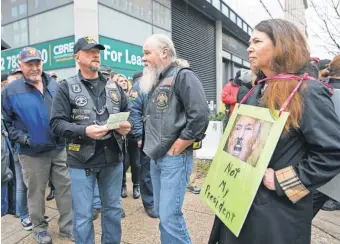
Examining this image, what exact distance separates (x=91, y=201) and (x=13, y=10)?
10753mm

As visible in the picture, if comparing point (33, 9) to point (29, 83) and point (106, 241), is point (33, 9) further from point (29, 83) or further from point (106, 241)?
point (106, 241)

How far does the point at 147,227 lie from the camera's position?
3578 mm

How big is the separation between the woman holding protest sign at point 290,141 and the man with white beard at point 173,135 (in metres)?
0.77

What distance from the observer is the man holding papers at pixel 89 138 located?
2502mm

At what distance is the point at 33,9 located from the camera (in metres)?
10.2

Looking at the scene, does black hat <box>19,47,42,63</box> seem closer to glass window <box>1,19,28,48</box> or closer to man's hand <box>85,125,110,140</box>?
man's hand <box>85,125,110,140</box>

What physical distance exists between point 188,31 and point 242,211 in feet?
47.5

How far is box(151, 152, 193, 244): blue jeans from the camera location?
2.28 m

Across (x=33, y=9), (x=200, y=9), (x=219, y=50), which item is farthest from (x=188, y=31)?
(x=33, y=9)

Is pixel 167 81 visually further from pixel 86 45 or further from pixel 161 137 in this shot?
pixel 86 45

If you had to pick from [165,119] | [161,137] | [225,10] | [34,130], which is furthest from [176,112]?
[225,10]

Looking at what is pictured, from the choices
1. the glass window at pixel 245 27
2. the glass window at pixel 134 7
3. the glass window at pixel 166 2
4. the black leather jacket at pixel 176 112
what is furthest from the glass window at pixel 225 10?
the black leather jacket at pixel 176 112

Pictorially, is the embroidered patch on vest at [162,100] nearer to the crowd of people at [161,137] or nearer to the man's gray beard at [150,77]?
the crowd of people at [161,137]

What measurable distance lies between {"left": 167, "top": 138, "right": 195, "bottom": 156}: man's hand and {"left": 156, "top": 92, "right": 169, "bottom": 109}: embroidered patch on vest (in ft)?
0.94
